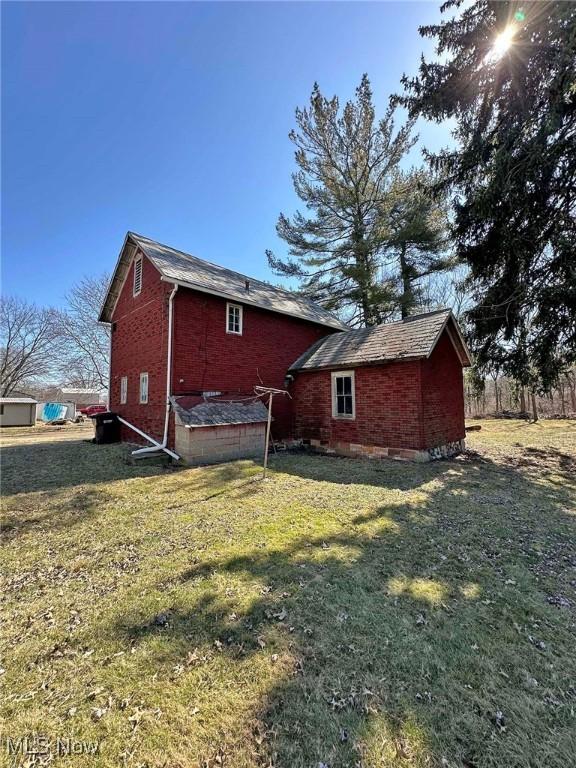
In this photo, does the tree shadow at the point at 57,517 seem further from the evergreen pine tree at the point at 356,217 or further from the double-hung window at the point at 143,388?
the evergreen pine tree at the point at 356,217

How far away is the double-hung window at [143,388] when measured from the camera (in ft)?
38.6

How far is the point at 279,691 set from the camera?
6.91 feet

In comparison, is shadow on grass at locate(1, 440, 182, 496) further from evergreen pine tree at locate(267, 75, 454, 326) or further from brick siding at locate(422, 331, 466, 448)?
evergreen pine tree at locate(267, 75, 454, 326)

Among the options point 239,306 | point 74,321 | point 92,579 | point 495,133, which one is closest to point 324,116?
point 495,133

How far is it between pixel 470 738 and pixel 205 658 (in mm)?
1730

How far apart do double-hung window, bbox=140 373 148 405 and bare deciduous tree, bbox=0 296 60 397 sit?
2859cm

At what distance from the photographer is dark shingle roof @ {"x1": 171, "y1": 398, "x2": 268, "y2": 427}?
30.9ft

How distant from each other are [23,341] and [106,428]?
102 feet

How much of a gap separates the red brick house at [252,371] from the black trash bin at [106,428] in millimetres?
507

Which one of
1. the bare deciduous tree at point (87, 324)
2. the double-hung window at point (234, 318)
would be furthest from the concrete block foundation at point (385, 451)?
the bare deciduous tree at point (87, 324)

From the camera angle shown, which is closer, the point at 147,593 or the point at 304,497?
the point at 147,593

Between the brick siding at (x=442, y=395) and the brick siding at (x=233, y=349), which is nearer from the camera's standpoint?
the brick siding at (x=442, y=395)

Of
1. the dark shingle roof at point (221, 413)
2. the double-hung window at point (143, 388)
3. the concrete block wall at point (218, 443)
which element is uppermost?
the double-hung window at point (143, 388)

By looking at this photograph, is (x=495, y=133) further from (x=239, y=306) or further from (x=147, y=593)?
(x=147, y=593)
